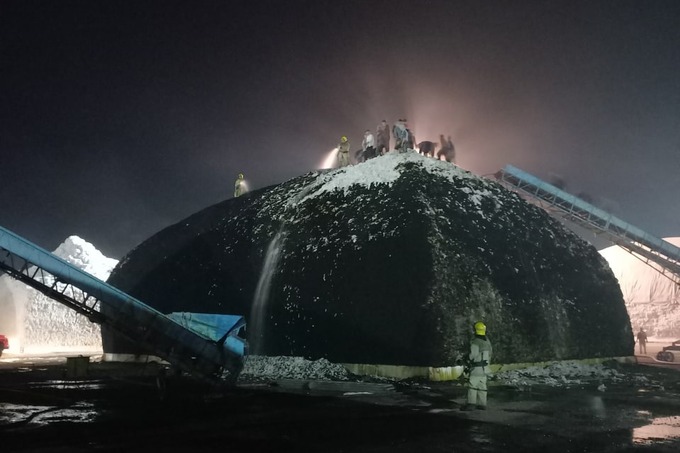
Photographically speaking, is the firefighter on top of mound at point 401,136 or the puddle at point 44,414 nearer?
the puddle at point 44,414

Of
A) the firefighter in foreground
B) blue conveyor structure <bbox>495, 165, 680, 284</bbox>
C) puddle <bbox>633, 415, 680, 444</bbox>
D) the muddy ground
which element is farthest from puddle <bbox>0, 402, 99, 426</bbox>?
blue conveyor structure <bbox>495, 165, 680, 284</bbox>

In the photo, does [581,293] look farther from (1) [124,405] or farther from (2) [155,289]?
(2) [155,289]

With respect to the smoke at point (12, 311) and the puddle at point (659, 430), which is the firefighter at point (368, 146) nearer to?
the puddle at point (659, 430)

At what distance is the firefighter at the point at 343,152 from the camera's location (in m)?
25.2

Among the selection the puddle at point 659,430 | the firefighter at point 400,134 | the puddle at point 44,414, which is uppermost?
the firefighter at point 400,134

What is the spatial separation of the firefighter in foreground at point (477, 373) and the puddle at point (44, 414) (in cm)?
781

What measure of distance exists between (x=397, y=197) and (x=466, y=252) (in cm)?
362

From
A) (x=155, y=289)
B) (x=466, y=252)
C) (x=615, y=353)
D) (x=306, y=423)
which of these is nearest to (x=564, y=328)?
(x=615, y=353)

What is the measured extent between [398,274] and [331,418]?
7.74 m

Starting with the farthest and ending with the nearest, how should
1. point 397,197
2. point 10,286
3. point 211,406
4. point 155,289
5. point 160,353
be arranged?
point 10,286, point 155,289, point 397,197, point 160,353, point 211,406

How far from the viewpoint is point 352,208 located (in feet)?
65.6

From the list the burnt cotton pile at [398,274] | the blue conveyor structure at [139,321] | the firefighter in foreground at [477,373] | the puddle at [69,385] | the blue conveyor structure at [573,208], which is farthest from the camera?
the blue conveyor structure at [573,208]

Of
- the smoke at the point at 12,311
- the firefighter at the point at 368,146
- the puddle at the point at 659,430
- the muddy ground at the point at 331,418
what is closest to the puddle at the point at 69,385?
the muddy ground at the point at 331,418

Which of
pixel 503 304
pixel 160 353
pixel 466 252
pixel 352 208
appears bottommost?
pixel 160 353
